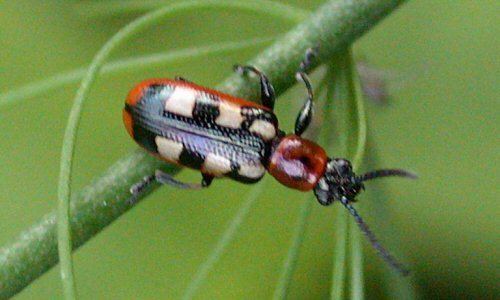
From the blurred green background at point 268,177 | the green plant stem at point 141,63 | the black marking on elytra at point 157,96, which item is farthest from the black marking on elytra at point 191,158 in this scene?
the blurred green background at point 268,177

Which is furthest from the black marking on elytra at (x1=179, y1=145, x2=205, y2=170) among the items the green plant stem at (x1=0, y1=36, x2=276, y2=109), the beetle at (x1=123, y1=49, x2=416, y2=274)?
the green plant stem at (x1=0, y1=36, x2=276, y2=109)

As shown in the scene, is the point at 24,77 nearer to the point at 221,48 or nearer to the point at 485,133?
the point at 221,48

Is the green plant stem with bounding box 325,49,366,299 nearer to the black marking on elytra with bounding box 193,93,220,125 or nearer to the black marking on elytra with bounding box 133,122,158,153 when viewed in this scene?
the black marking on elytra with bounding box 193,93,220,125

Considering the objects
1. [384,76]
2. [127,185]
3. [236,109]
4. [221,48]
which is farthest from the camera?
[384,76]

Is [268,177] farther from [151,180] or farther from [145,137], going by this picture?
[151,180]

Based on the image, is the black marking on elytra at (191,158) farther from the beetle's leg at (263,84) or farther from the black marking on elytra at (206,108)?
the beetle's leg at (263,84)

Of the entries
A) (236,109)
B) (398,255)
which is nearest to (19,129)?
(236,109)

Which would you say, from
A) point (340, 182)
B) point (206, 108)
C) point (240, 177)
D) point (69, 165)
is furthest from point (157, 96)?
point (69, 165)
